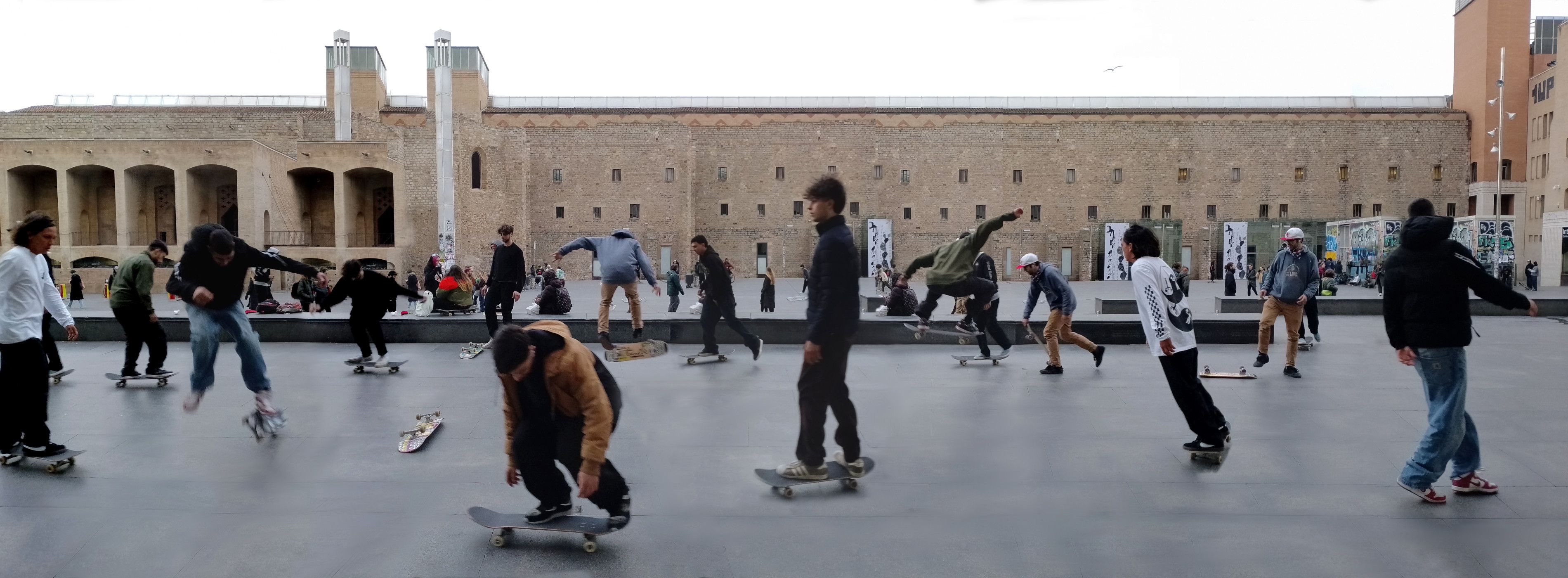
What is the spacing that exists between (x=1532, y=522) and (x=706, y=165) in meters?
42.6

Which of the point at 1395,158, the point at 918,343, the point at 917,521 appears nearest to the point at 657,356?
the point at 918,343

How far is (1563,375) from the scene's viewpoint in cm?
740

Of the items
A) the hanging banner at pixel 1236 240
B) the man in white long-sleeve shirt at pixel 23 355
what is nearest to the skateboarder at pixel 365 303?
the man in white long-sleeve shirt at pixel 23 355

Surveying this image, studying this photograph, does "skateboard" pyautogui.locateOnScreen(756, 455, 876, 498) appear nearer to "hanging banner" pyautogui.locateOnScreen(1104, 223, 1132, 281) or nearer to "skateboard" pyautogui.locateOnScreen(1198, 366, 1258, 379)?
"skateboard" pyautogui.locateOnScreen(1198, 366, 1258, 379)

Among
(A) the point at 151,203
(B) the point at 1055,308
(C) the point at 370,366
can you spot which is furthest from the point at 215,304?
(A) the point at 151,203

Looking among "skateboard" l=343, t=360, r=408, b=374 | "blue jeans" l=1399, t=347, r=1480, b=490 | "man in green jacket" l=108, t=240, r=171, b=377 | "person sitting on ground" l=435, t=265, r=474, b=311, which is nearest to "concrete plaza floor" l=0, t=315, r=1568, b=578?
"blue jeans" l=1399, t=347, r=1480, b=490

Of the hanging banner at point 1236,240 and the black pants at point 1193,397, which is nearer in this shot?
the black pants at point 1193,397

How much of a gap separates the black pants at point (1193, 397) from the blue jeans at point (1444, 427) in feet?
2.87

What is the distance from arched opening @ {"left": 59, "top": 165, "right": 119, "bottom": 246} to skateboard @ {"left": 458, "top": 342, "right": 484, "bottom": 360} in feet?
100

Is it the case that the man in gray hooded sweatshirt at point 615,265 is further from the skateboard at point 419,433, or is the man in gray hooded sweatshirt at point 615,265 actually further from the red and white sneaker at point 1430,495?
the red and white sneaker at point 1430,495

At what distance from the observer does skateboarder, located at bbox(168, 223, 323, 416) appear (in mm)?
5168

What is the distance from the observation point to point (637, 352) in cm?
855

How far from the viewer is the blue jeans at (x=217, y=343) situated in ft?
17.1

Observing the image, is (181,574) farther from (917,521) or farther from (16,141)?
(16,141)
